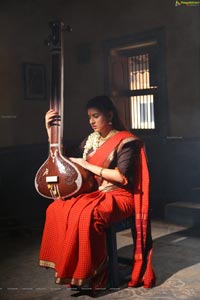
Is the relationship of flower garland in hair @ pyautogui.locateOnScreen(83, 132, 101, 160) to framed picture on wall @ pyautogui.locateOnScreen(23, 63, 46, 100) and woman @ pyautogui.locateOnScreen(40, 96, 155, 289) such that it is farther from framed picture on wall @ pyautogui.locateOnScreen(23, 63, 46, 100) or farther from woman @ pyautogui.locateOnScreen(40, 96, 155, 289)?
framed picture on wall @ pyautogui.locateOnScreen(23, 63, 46, 100)

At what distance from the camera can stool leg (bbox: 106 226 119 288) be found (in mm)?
3008

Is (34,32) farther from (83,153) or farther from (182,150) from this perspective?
(83,153)

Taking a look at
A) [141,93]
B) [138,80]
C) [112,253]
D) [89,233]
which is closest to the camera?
[89,233]

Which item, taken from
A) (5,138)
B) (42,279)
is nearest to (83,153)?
(42,279)

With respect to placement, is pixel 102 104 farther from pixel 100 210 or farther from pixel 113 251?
pixel 113 251

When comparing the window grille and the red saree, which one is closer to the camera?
the red saree

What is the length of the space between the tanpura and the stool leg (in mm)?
330

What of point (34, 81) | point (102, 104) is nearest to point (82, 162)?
point (102, 104)

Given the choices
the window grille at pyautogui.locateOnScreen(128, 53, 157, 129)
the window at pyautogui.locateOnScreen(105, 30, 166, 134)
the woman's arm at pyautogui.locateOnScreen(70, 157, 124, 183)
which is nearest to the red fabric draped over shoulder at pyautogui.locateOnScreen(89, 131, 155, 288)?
the woman's arm at pyautogui.locateOnScreen(70, 157, 124, 183)

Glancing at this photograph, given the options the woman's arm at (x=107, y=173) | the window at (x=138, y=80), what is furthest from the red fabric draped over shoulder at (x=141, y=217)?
the window at (x=138, y=80)

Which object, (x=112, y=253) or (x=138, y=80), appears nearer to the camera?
(x=112, y=253)

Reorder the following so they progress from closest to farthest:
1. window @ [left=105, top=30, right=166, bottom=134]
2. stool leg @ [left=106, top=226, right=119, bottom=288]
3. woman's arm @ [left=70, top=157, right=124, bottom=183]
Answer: woman's arm @ [left=70, top=157, right=124, bottom=183], stool leg @ [left=106, top=226, right=119, bottom=288], window @ [left=105, top=30, right=166, bottom=134]

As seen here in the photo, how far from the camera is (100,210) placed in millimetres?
2836

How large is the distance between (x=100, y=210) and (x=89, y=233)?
163mm
